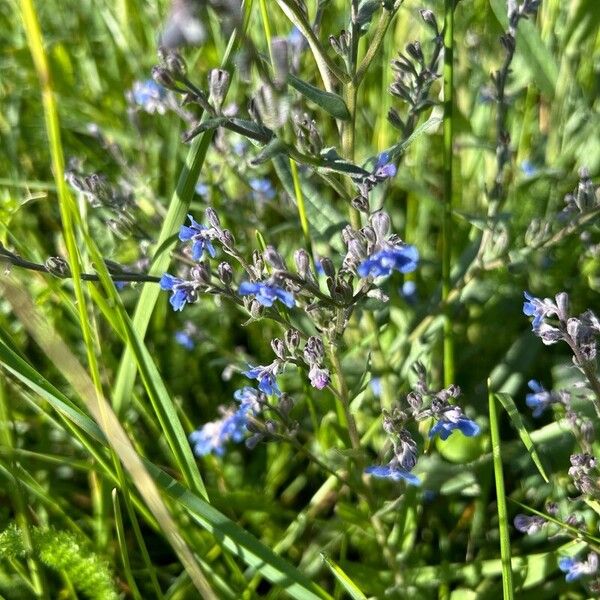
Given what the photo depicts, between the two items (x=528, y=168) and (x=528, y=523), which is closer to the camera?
(x=528, y=523)

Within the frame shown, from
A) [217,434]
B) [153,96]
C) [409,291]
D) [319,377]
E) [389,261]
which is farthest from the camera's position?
[153,96]

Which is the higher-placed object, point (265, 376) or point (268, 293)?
point (268, 293)

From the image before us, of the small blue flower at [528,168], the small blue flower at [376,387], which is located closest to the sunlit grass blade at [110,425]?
the small blue flower at [376,387]

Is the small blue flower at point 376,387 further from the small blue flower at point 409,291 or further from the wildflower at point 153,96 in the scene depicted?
→ the wildflower at point 153,96

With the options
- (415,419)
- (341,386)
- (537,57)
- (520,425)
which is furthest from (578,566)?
(537,57)

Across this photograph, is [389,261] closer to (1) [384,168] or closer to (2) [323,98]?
(1) [384,168]

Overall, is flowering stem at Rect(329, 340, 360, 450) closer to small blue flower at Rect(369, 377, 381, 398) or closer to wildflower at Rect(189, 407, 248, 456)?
A: wildflower at Rect(189, 407, 248, 456)
